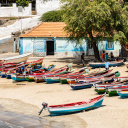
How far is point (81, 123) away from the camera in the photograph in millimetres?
18141

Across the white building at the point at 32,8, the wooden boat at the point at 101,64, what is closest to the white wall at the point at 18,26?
the white building at the point at 32,8

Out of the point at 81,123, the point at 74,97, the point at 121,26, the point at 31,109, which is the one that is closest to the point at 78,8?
the point at 121,26

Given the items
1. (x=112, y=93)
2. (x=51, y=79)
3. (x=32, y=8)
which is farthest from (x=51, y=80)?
(x=32, y=8)

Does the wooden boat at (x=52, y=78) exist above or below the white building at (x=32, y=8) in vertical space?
below

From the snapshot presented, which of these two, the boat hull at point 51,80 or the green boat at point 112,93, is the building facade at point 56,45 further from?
→ the green boat at point 112,93

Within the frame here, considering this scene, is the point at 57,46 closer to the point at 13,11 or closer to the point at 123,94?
the point at 13,11

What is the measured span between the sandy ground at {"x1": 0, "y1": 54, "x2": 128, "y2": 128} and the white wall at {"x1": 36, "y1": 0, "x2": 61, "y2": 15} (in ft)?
95.4

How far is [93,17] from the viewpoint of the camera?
3500cm

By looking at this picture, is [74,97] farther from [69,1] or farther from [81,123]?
[69,1]

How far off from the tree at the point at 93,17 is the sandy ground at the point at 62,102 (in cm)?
552

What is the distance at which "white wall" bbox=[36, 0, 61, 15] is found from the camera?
60.4m

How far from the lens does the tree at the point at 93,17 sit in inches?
1377

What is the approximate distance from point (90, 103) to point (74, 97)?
14.7 ft

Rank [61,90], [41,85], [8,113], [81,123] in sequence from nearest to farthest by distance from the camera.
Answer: [81,123] → [8,113] → [61,90] → [41,85]
